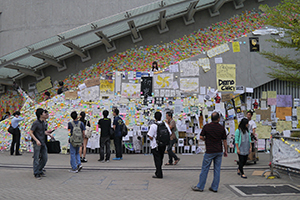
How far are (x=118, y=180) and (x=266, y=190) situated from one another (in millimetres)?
3543

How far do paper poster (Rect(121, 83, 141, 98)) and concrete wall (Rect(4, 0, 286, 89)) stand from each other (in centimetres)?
265

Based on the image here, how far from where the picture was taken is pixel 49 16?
16.8 m

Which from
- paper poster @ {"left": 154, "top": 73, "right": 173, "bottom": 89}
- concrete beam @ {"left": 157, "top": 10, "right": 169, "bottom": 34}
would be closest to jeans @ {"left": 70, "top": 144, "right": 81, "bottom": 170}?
paper poster @ {"left": 154, "top": 73, "right": 173, "bottom": 89}

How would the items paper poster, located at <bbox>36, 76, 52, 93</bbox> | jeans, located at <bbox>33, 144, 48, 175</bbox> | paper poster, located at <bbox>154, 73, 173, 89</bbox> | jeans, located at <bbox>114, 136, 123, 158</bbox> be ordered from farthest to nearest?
paper poster, located at <bbox>36, 76, 52, 93</bbox>
paper poster, located at <bbox>154, 73, 173, 89</bbox>
jeans, located at <bbox>114, 136, 123, 158</bbox>
jeans, located at <bbox>33, 144, 48, 175</bbox>

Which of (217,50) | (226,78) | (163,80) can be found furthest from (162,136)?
(217,50)

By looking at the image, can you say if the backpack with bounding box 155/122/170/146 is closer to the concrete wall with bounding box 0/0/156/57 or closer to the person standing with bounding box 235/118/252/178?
the person standing with bounding box 235/118/252/178

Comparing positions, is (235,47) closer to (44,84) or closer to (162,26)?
(162,26)

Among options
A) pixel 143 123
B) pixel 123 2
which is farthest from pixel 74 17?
pixel 143 123

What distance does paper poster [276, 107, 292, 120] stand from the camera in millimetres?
13727

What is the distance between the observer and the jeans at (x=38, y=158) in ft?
27.2

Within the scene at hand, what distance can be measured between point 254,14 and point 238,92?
8.26m

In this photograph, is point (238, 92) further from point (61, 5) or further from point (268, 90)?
point (61, 5)

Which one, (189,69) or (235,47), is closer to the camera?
(189,69)

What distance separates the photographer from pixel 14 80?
17328 millimetres
